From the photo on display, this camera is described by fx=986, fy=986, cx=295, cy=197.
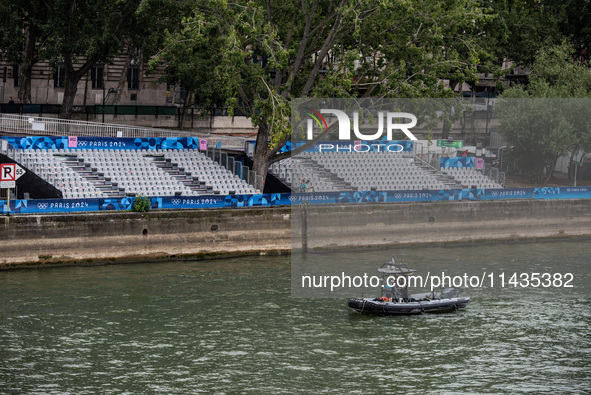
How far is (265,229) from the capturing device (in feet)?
208

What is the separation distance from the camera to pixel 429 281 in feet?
182

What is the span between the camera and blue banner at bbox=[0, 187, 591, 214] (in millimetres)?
57594

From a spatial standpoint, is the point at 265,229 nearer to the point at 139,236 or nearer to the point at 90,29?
the point at 139,236

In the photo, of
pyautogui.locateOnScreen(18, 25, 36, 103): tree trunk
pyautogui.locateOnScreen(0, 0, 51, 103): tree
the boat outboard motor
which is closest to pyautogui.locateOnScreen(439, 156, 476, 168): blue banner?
the boat outboard motor

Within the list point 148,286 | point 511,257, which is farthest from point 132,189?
point 511,257

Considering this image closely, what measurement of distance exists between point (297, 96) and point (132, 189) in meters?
13.7

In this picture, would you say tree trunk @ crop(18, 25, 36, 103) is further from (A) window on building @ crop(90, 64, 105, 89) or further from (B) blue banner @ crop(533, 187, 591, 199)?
(B) blue banner @ crop(533, 187, 591, 199)

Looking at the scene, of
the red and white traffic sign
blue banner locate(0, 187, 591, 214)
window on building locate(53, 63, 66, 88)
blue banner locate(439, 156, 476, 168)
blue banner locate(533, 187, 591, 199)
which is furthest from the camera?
window on building locate(53, 63, 66, 88)

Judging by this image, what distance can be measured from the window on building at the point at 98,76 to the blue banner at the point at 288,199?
2871 cm

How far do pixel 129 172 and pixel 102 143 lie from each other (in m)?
3.40

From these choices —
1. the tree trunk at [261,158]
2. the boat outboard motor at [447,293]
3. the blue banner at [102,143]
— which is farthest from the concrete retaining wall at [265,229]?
the boat outboard motor at [447,293]

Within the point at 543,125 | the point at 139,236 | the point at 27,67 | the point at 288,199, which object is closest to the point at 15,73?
the point at 27,67

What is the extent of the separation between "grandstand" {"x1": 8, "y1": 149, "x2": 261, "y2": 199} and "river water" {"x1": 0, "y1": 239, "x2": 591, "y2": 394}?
7.04 metres

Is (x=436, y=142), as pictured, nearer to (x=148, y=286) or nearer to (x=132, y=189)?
(x=132, y=189)
